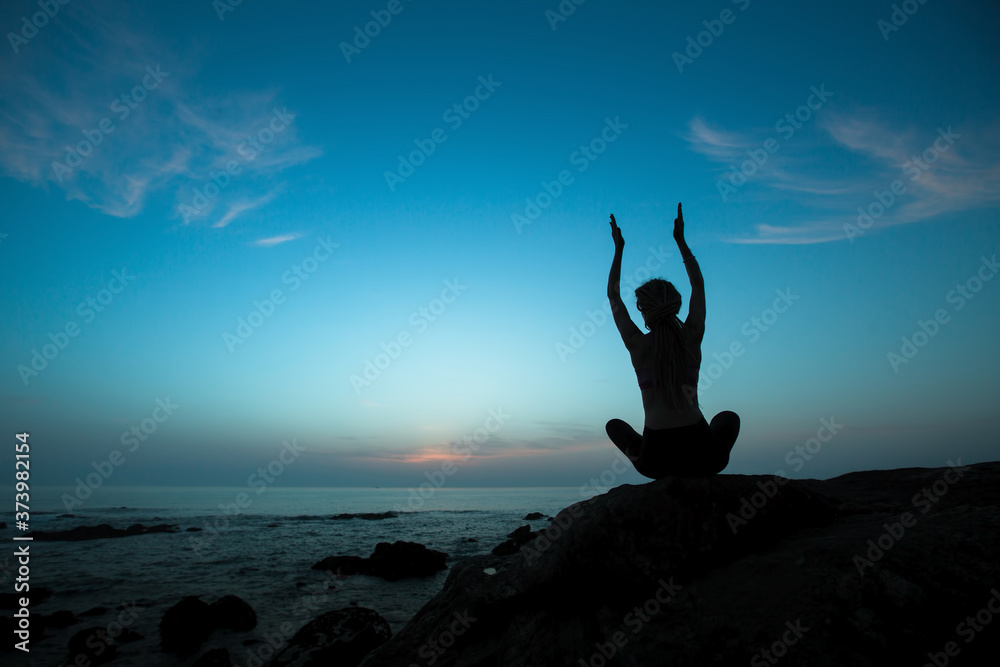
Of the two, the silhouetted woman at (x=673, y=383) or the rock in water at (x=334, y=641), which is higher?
the silhouetted woman at (x=673, y=383)

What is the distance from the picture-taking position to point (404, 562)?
723 inches

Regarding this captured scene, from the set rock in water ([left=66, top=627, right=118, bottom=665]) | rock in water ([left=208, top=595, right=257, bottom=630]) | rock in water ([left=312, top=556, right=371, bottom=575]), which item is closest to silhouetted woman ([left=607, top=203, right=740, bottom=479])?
rock in water ([left=208, top=595, right=257, bottom=630])

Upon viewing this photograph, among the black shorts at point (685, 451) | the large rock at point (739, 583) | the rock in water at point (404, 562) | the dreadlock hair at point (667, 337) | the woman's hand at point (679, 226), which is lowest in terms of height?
the rock in water at point (404, 562)

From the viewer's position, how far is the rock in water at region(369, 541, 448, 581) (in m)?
18.0

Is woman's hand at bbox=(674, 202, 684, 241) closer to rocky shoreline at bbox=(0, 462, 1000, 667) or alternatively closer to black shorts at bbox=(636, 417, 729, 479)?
black shorts at bbox=(636, 417, 729, 479)

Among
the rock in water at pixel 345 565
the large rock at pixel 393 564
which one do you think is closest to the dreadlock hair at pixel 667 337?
the large rock at pixel 393 564

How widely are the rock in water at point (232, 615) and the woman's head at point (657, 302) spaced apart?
12.5m

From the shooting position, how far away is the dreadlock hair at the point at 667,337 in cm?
441

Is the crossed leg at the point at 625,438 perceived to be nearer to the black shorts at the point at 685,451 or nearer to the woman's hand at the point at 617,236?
the black shorts at the point at 685,451

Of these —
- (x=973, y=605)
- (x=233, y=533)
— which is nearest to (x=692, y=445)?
(x=973, y=605)

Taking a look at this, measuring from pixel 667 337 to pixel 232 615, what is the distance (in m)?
12.8

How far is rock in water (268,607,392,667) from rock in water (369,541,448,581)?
10442 mm

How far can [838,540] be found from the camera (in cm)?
371

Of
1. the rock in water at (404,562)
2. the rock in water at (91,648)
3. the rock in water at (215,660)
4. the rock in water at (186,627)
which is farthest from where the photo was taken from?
the rock in water at (404,562)
